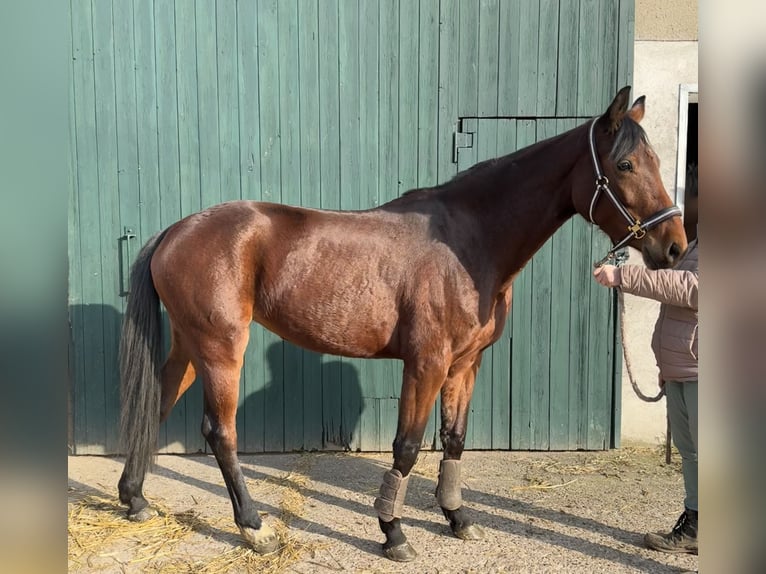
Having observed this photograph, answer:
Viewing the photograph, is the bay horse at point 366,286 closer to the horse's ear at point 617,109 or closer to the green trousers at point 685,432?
the horse's ear at point 617,109

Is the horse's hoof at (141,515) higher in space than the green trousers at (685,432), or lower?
lower

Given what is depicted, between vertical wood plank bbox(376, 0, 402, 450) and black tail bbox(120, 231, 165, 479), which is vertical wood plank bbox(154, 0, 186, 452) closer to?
black tail bbox(120, 231, 165, 479)

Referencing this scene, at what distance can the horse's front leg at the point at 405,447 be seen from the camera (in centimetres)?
267

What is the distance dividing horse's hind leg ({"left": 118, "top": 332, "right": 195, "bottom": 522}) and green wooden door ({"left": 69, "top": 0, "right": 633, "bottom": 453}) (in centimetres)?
96

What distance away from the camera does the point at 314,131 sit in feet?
13.3

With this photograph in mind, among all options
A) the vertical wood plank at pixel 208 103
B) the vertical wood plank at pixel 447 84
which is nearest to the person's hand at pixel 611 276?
the vertical wood plank at pixel 447 84

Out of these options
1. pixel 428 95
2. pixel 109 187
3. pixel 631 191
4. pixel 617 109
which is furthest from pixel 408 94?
pixel 109 187

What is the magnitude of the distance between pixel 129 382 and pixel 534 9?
349 cm

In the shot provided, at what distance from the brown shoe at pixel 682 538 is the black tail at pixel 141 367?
8.25 feet

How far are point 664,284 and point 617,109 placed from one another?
2.47ft

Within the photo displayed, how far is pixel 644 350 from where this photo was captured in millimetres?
4176

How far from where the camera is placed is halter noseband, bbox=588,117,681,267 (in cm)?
240

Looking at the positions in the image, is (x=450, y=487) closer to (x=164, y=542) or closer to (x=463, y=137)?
(x=164, y=542)

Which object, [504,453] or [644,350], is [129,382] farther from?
[644,350]
